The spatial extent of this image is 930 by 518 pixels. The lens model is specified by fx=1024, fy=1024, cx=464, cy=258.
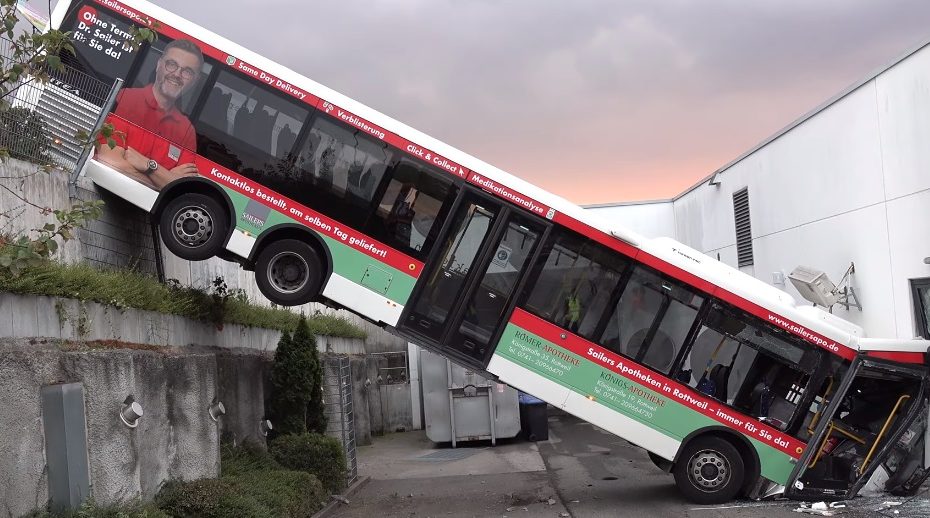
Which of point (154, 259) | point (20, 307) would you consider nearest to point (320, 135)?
point (154, 259)

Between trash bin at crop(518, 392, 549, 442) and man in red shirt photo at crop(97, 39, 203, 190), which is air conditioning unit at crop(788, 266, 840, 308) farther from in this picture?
man in red shirt photo at crop(97, 39, 203, 190)

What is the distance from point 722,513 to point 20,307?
8.26 metres

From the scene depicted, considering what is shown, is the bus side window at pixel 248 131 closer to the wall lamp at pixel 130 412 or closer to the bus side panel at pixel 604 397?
the bus side panel at pixel 604 397

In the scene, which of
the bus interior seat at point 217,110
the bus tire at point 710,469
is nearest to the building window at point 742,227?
the bus tire at point 710,469

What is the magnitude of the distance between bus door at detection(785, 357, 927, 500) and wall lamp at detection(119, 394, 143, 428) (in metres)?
8.16

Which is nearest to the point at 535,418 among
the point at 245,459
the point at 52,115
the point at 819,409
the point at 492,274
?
the point at 819,409

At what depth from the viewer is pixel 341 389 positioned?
52.4ft

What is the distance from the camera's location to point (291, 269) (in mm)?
12227

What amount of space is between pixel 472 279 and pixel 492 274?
0.26m

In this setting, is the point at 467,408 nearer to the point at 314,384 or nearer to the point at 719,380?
the point at 314,384

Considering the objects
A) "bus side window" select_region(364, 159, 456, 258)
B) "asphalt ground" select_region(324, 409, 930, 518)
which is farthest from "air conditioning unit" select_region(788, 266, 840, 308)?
"bus side window" select_region(364, 159, 456, 258)

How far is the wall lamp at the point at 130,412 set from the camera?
8.63 m

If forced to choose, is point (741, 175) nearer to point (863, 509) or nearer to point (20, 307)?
point (863, 509)

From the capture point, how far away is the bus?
1217 cm
